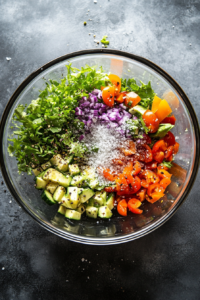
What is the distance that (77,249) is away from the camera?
97.2 inches

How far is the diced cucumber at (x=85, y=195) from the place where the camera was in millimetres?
2090

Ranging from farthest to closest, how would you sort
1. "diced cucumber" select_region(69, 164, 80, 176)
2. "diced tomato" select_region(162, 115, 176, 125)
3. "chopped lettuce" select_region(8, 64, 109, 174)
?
"diced tomato" select_region(162, 115, 176, 125)
"diced cucumber" select_region(69, 164, 80, 176)
"chopped lettuce" select_region(8, 64, 109, 174)

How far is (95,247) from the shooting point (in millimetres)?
2473

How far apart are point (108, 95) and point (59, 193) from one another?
997mm

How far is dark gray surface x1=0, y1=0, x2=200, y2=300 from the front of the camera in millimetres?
2455

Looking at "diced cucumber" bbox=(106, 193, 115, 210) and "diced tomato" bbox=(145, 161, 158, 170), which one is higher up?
"diced tomato" bbox=(145, 161, 158, 170)

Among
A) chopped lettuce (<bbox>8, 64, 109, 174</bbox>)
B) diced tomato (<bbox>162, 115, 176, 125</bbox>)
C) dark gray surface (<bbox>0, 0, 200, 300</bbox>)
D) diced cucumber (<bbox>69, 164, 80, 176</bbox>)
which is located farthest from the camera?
dark gray surface (<bbox>0, 0, 200, 300</bbox>)

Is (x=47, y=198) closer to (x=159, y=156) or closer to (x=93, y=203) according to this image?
(x=93, y=203)

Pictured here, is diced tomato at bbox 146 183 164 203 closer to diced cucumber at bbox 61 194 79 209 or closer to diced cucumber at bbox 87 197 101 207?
diced cucumber at bbox 87 197 101 207

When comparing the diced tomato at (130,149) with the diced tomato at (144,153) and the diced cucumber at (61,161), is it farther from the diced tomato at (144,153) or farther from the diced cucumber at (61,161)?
the diced cucumber at (61,161)

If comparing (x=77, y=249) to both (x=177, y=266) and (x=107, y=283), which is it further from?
(x=177, y=266)

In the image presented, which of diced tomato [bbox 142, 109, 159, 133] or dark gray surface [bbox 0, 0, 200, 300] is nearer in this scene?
diced tomato [bbox 142, 109, 159, 133]

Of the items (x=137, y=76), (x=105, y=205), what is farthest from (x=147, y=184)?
(x=137, y=76)

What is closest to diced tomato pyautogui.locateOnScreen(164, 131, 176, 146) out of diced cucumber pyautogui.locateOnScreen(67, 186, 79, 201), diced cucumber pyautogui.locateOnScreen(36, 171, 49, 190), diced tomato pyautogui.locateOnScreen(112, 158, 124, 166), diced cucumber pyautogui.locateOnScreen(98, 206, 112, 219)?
diced tomato pyautogui.locateOnScreen(112, 158, 124, 166)
